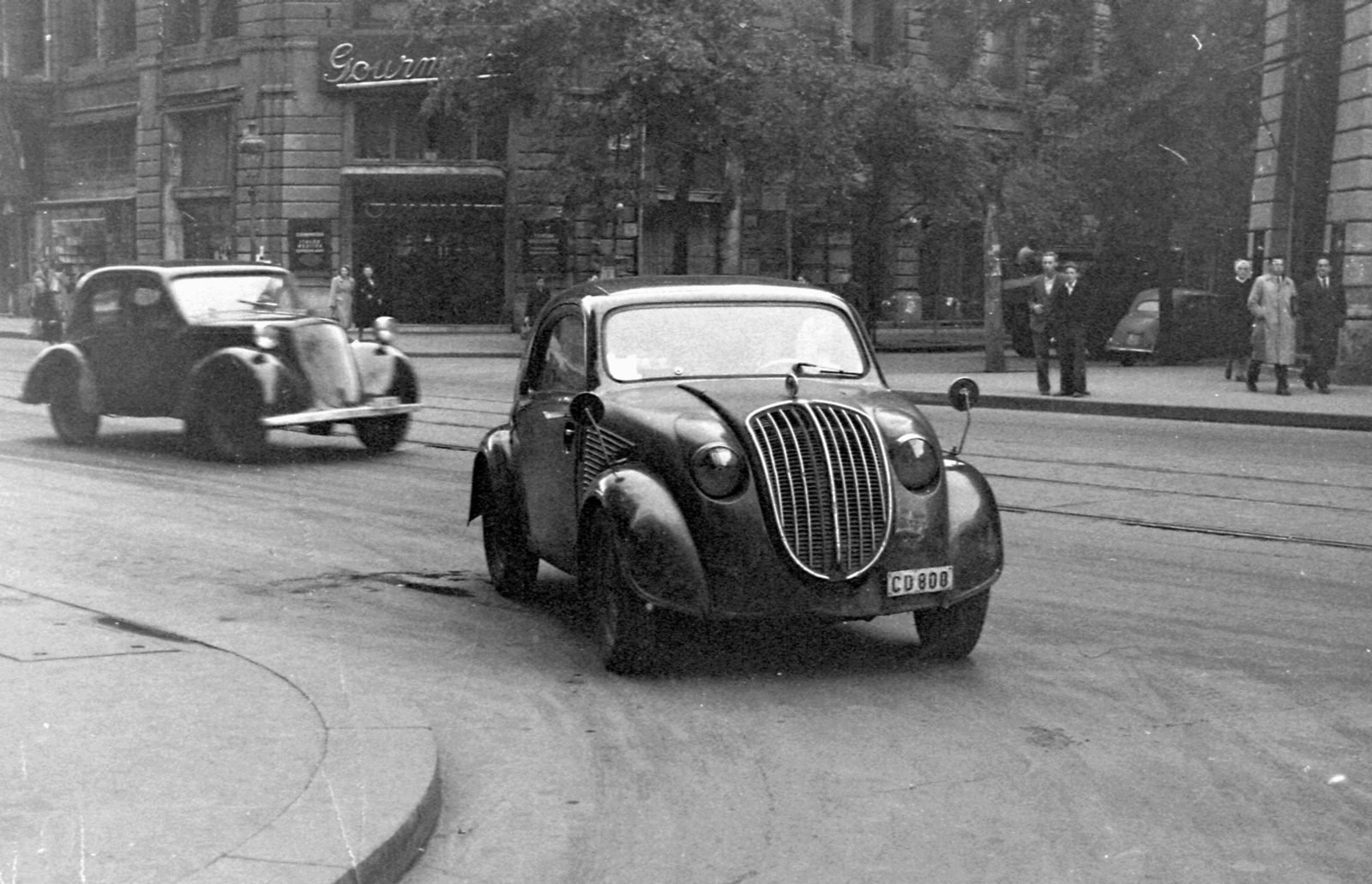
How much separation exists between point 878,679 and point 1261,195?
24.4 m

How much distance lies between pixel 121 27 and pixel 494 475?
135 feet

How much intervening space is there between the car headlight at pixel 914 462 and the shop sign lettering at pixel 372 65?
1335 inches

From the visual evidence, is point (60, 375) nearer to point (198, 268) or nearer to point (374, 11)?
point (198, 268)

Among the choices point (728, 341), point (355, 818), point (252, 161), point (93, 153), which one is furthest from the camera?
point (93, 153)

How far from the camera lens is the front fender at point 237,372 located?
1431 cm

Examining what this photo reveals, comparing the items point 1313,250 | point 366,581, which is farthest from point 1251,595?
point 1313,250

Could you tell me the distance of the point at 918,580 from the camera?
266 inches

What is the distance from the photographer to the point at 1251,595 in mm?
8570

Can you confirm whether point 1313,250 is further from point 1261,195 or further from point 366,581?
point 366,581

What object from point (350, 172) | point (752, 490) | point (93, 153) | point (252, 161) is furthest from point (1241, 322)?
point (93, 153)

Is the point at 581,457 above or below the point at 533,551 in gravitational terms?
above

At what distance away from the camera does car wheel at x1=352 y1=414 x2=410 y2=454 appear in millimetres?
15211

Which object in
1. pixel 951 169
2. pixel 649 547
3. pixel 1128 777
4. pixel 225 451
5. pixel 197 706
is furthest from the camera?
pixel 951 169

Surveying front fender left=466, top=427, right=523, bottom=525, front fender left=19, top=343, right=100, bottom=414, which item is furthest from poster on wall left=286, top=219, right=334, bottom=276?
front fender left=466, top=427, right=523, bottom=525
